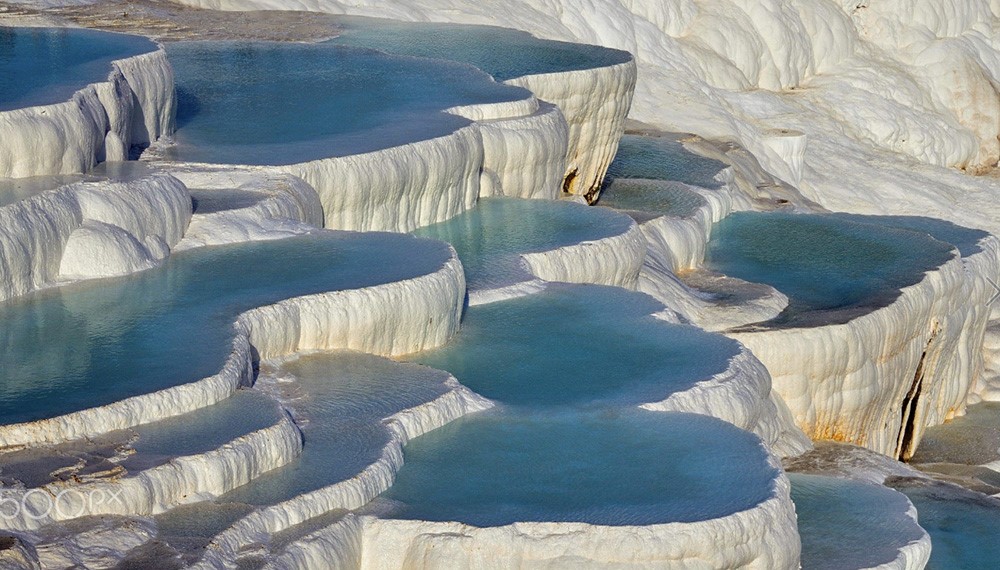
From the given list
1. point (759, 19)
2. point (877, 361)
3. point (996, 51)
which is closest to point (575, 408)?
point (877, 361)

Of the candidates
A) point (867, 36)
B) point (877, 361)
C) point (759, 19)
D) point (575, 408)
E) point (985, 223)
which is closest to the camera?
point (575, 408)

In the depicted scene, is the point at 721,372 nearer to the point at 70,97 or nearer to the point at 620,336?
the point at 620,336

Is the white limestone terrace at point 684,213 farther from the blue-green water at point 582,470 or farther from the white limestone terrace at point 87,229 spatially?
the white limestone terrace at point 87,229

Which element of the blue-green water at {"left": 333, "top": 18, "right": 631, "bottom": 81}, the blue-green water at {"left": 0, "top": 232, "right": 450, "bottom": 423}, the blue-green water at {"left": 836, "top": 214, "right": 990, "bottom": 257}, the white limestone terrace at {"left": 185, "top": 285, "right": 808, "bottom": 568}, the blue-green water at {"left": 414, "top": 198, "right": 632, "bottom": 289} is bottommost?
the blue-green water at {"left": 836, "top": 214, "right": 990, "bottom": 257}

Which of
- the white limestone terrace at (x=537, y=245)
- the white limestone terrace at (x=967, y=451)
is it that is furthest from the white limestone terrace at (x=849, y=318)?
the white limestone terrace at (x=537, y=245)

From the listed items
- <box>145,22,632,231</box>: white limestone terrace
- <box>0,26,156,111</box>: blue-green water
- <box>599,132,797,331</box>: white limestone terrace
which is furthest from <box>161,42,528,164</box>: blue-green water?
<box>599,132,797,331</box>: white limestone terrace

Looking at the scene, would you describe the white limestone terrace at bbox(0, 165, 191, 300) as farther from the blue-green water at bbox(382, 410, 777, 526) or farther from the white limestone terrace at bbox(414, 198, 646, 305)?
the blue-green water at bbox(382, 410, 777, 526)
